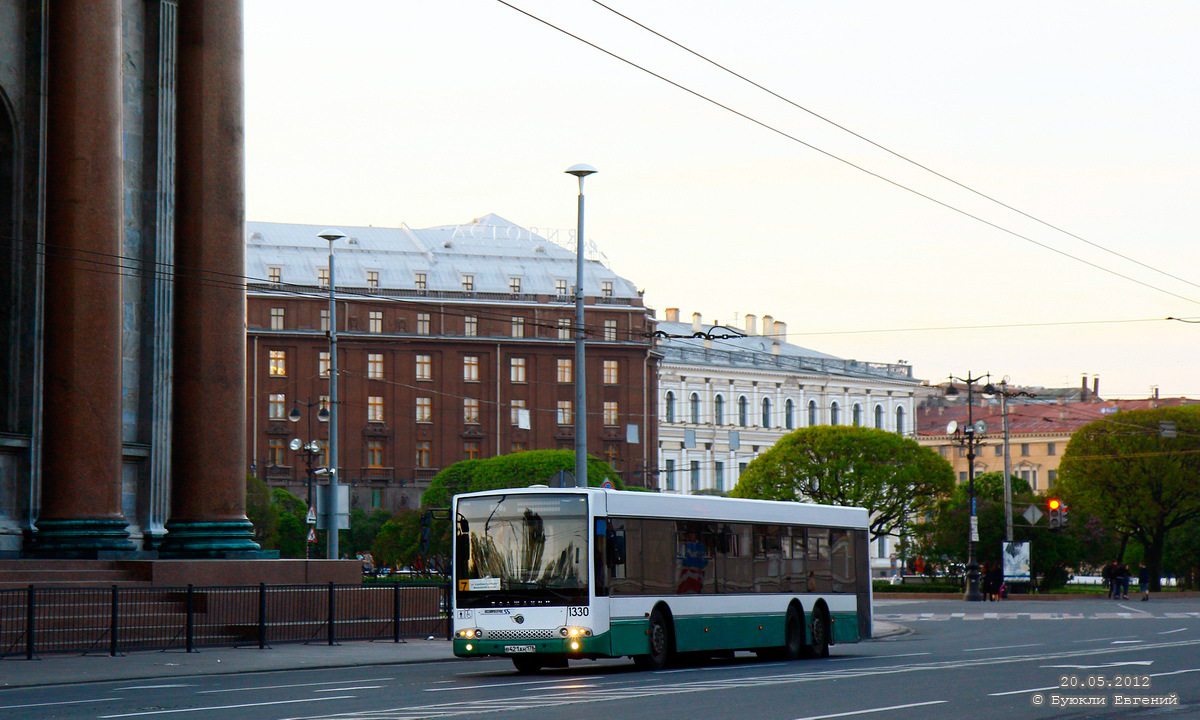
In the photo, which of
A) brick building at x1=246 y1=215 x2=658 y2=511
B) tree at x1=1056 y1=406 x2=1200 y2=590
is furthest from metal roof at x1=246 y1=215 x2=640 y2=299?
tree at x1=1056 y1=406 x2=1200 y2=590

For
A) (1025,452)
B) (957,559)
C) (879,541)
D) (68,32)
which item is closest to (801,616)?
(68,32)

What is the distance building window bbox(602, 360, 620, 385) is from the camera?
12788cm

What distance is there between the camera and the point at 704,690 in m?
19.6

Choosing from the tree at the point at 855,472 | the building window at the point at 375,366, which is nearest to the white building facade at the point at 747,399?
the building window at the point at 375,366

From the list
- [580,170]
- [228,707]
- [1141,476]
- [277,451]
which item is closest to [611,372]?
[277,451]

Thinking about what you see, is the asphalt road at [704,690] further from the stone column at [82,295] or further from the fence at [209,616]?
the stone column at [82,295]

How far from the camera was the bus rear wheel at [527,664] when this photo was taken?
24.7 m

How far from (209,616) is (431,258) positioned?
319 ft

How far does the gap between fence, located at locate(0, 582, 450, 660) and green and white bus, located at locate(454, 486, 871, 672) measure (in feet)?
19.3

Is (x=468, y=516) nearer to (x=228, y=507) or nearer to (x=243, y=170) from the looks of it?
(x=228, y=507)

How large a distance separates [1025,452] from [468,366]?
6922 cm

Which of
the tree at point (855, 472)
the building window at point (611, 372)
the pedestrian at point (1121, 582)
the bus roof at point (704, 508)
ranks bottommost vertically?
the pedestrian at point (1121, 582)

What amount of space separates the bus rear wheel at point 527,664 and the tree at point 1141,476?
6237 cm

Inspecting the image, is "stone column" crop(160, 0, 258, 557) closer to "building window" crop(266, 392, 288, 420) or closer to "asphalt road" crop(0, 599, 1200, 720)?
"asphalt road" crop(0, 599, 1200, 720)
